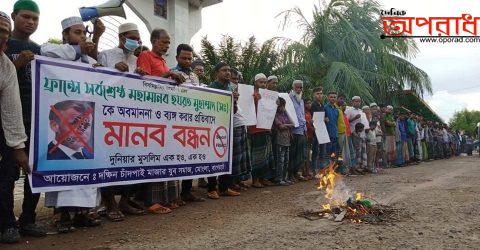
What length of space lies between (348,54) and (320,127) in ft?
25.7

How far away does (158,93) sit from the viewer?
4.82 meters

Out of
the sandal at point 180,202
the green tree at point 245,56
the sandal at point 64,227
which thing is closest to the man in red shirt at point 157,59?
the sandal at point 180,202

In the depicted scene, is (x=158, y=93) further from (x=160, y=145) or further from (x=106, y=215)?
(x=106, y=215)

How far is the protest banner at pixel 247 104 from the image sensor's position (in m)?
6.58

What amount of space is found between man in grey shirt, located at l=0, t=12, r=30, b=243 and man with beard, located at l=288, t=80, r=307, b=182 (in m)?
5.35

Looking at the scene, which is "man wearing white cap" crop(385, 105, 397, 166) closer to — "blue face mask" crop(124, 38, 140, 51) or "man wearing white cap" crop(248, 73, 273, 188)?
"man wearing white cap" crop(248, 73, 273, 188)

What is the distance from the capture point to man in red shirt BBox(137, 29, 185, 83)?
4.95 m

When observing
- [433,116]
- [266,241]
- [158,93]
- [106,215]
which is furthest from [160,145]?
[433,116]

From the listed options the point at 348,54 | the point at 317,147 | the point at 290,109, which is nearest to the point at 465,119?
the point at 348,54

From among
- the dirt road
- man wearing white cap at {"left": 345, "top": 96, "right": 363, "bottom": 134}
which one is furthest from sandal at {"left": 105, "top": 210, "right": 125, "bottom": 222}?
man wearing white cap at {"left": 345, "top": 96, "right": 363, "bottom": 134}

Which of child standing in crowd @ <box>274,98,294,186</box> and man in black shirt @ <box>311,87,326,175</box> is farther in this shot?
man in black shirt @ <box>311,87,326,175</box>

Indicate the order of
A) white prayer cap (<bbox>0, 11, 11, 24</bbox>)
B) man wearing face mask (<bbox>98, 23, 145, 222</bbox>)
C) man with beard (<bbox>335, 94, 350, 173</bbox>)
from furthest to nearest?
1. man with beard (<bbox>335, 94, 350, 173</bbox>)
2. man wearing face mask (<bbox>98, 23, 145, 222</bbox>)
3. white prayer cap (<bbox>0, 11, 11, 24</bbox>)

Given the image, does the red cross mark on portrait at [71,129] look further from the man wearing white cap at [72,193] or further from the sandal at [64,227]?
the sandal at [64,227]

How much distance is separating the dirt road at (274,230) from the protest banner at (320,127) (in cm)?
313
